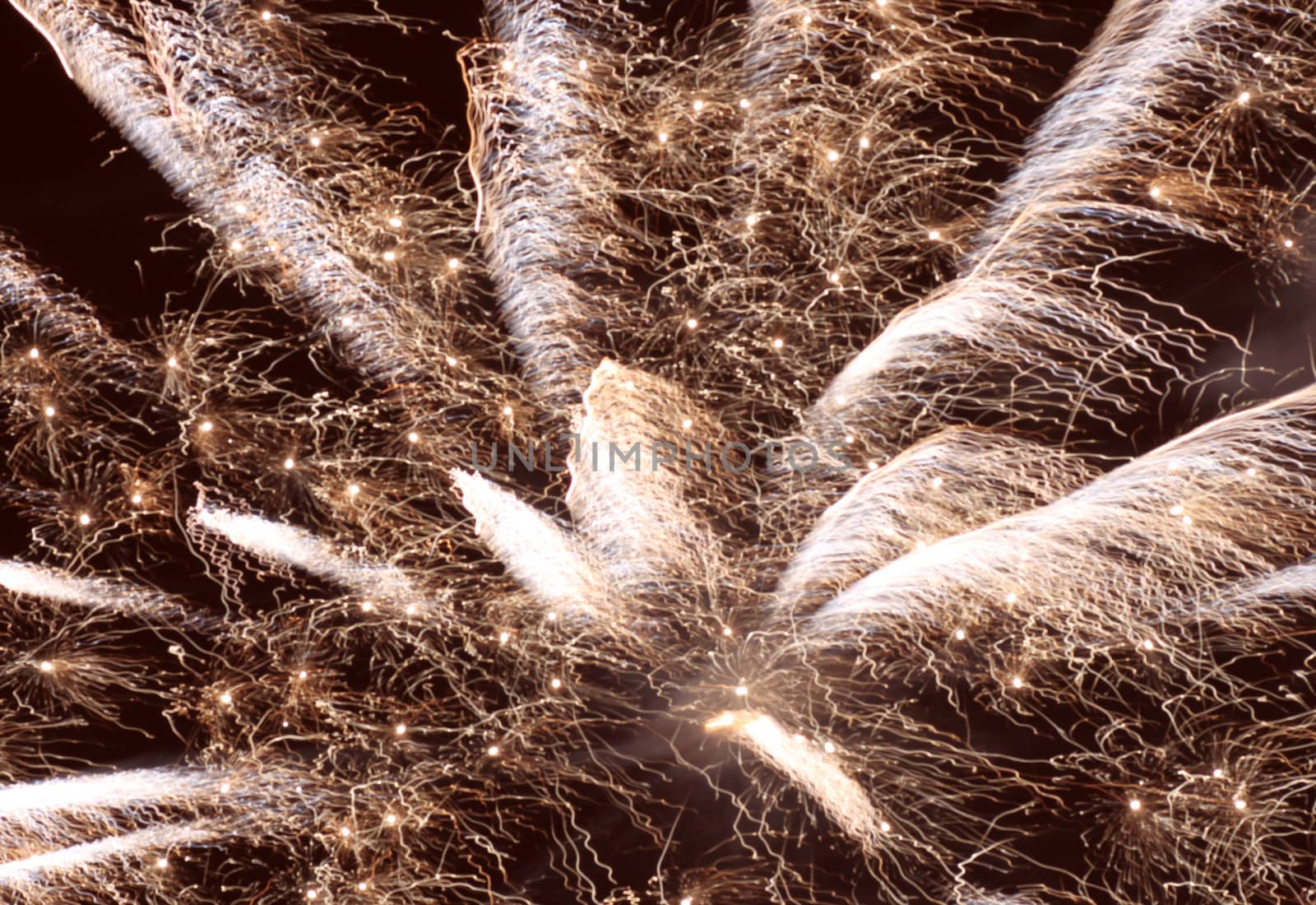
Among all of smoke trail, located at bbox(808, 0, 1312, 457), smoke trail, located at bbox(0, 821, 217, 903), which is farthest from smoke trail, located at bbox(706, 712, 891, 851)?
smoke trail, located at bbox(0, 821, 217, 903)

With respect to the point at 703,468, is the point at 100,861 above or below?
below

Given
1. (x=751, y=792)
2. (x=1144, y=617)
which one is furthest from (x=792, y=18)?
(x=751, y=792)

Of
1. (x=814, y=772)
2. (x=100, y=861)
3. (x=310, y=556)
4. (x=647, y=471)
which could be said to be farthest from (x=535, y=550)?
(x=100, y=861)

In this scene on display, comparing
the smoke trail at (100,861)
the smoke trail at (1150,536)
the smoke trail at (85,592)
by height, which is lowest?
the smoke trail at (100,861)

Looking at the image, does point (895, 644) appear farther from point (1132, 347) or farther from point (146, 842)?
point (146, 842)

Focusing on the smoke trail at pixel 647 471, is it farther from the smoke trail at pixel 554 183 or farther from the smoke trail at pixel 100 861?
the smoke trail at pixel 100 861

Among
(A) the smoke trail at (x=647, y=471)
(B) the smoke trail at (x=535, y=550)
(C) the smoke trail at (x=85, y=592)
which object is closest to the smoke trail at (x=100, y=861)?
(C) the smoke trail at (x=85, y=592)

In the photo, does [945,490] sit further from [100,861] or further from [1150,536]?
[100,861]

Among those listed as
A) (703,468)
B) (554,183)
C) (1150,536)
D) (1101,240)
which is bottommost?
(1150,536)
